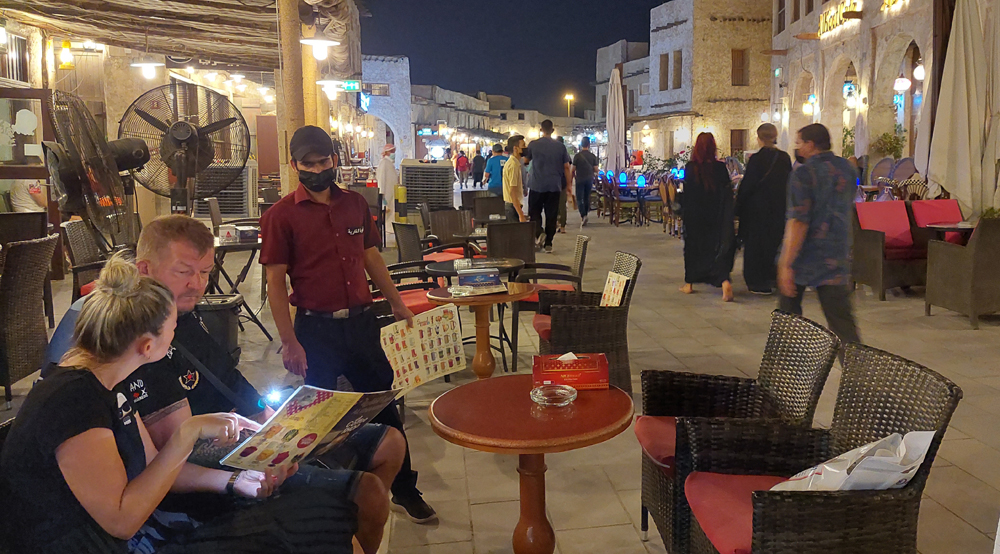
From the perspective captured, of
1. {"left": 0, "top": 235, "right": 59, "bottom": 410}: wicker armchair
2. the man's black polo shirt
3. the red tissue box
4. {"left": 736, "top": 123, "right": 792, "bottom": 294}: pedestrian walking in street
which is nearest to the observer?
the man's black polo shirt

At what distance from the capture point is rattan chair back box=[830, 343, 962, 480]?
1.82m

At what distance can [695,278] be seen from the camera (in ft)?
24.9

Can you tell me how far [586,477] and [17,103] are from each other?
7.94 metres

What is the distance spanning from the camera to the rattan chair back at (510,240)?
5.96 metres

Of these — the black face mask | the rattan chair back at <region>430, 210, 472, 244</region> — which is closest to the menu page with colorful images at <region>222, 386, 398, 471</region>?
the black face mask

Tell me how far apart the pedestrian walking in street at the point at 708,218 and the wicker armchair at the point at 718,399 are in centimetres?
461

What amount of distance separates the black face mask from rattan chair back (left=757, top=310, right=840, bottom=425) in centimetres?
174

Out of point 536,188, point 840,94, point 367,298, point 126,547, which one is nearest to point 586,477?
point 367,298

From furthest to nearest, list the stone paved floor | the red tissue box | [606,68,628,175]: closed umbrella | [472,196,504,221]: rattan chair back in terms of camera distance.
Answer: [606,68,628,175]: closed umbrella, [472,196,504,221]: rattan chair back, the stone paved floor, the red tissue box

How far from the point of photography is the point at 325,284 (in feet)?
9.94

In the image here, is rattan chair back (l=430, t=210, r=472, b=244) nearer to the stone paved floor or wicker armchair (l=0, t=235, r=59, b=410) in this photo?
the stone paved floor

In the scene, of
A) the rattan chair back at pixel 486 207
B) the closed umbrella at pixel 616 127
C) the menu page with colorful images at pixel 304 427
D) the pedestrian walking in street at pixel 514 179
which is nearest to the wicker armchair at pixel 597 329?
the menu page with colorful images at pixel 304 427

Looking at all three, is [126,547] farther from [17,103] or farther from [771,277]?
[17,103]

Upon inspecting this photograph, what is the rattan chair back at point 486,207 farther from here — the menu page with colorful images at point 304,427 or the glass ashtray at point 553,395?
the menu page with colorful images at point 304,427
